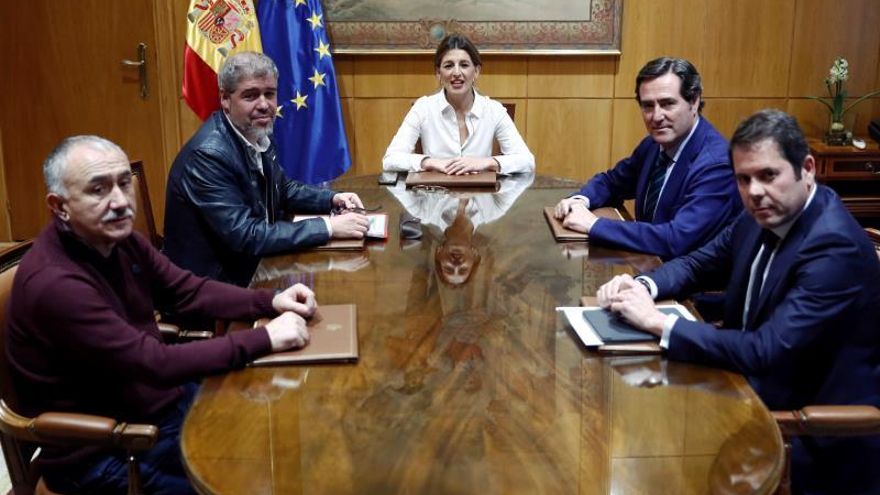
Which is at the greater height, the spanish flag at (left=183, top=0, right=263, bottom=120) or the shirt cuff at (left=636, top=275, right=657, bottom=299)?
the spanish flag at (left=183, top=0, right=263, bottom=120)

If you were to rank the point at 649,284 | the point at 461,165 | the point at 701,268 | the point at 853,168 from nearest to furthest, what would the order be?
the point at 649,284, the point at 701,268, the point at 461,165, the point at 853,168

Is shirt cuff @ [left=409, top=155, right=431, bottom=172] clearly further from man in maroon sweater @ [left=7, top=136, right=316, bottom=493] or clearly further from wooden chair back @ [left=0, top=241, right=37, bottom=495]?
wooden chair back @ [left=0, top=241, right=37, bottom=495]

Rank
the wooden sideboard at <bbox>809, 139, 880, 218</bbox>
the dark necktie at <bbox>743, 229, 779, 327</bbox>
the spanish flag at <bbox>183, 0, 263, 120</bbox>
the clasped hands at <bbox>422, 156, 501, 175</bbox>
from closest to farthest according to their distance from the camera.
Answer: the dark necktie at <bbox>743, 229, 779, 327</bbox>
the clasped hands at <bbox>422, 156, 501, 175</bbox>
the spanish flag at <bbox>183, 0, 263, 120</bbox>
the wooden sideboard at <bbox>809, 139, 880, 218</bbox>

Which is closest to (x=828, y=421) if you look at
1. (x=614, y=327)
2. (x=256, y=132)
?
(x=614, y=327)

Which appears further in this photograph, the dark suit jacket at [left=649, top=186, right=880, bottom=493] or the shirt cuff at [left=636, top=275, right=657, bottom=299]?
the shirt cuff at [left=636, top=275, right=657, bottom=299]

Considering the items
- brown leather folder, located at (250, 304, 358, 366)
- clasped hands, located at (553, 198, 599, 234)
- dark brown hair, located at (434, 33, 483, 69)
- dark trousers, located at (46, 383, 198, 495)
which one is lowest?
dark trousers, located at (46, 383, 198, 495)

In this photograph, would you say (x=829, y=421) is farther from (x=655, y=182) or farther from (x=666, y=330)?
(x=655, y=182)

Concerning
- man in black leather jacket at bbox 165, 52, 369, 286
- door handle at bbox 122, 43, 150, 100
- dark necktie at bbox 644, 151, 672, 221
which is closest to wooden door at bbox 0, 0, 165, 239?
door handle at bbox 122, 43, 150, 100

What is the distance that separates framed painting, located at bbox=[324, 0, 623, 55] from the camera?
524 cm

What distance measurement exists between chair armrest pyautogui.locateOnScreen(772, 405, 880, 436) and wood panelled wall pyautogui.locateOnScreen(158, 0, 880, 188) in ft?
12.7

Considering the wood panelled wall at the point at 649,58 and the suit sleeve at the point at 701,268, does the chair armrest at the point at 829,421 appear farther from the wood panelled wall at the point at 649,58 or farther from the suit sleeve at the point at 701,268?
the wood panelled wall at the point at 649,58

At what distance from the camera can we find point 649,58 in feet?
17.5

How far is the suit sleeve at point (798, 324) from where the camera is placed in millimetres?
1871

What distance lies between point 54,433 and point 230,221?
43.2 inches
